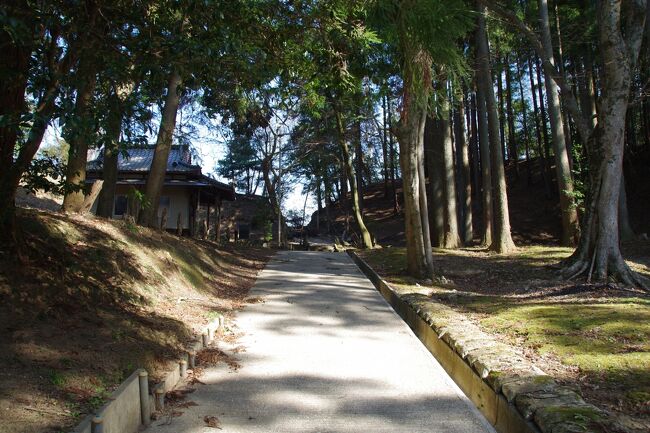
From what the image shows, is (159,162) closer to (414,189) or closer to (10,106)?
(414,189)

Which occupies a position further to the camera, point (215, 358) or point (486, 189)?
point (486, 189)

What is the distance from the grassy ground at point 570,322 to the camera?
4.50 m

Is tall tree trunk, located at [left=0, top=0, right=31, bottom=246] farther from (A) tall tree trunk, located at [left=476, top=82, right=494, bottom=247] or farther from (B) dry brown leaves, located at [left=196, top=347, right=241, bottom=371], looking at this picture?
(A) tall tree trunk, located at [left=476, top=82, right=494, bottom=247]

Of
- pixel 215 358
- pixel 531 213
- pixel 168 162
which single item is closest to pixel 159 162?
pixel 215 358

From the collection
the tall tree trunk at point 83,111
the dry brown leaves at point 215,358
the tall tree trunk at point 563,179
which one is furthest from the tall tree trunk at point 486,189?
the tall tree trunk at point 83,111

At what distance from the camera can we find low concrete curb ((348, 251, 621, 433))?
11.4 ft

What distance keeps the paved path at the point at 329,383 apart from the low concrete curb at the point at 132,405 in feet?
0.59

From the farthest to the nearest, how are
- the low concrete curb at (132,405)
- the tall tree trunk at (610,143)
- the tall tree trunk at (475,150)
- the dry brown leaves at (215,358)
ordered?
the tall tree trunk at (475,150) < the tall tree trunk at (610,143) < the dry brown leaves at (215,358) < the low concrete curb at (132,405)

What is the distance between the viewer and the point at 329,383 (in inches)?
214

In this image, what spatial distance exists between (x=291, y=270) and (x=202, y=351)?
33.4 feet

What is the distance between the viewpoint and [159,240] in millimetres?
11555

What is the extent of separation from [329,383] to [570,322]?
11.5 ft

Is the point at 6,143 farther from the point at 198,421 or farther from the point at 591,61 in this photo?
the point at 591,61

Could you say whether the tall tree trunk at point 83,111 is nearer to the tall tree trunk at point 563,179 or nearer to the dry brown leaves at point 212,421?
the dry brown leaves at point 212,421
